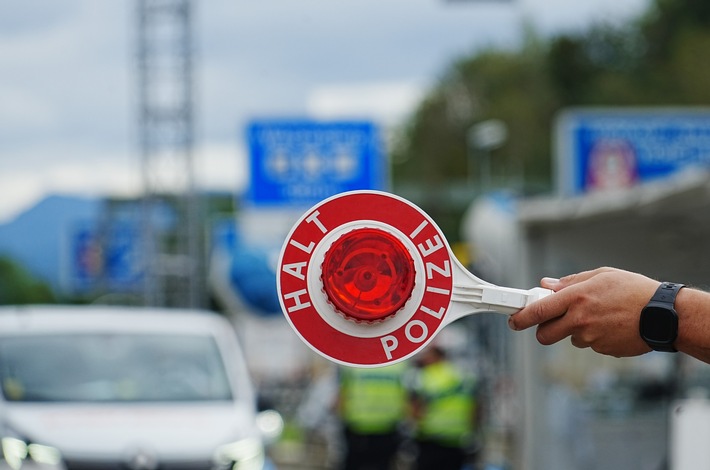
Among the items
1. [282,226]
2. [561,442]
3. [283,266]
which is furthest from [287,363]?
[283,266]

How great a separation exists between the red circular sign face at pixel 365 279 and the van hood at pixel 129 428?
718 centimetres

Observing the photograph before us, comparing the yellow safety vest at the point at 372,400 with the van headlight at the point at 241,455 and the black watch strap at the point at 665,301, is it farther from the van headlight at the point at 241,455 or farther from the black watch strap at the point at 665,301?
the black watch strap at the point at 665,301

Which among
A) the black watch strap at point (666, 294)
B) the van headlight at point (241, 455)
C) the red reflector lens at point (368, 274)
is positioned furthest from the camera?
the van headlight at point (241, 455)

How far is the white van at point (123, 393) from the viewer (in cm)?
963

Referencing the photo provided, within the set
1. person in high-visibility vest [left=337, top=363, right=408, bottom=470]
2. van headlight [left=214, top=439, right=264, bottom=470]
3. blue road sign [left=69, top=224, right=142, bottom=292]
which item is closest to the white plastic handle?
van headlight [left=214, top=439, right=264, bottom=470]

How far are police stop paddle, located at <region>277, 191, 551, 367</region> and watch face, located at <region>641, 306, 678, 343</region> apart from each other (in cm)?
19

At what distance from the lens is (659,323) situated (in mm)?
2633

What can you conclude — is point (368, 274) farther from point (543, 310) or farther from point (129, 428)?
point (129, 428)

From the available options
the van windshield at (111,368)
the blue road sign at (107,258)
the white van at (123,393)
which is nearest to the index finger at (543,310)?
the white van at (123,393)

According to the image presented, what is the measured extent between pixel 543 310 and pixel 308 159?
74.5 ft

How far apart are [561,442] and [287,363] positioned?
59.1ft

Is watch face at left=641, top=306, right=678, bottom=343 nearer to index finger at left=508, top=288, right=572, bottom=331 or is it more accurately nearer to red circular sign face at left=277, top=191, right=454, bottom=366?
index finger at left=508, top=288, right=572, bottom=331

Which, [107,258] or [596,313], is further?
[107,258]

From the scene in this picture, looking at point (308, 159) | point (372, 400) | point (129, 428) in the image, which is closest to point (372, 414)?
point (372, 400)
